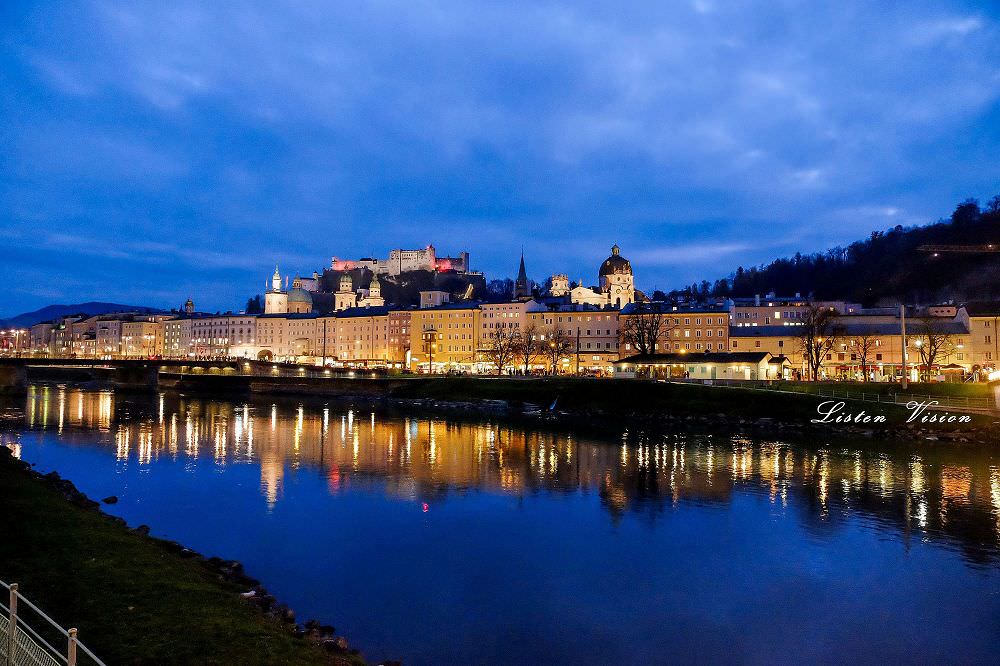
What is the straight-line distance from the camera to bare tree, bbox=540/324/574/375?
314 feet

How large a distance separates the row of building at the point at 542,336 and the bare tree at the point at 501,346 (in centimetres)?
79

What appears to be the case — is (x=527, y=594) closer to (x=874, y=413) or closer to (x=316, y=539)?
(x=316, y=539)

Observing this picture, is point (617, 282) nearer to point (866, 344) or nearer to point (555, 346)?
point (555, 346)

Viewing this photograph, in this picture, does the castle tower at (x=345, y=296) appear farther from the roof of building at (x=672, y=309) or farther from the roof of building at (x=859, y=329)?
the roof of building at (x=859, y=329)

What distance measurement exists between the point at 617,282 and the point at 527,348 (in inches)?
1613

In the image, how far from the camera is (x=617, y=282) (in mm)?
130375

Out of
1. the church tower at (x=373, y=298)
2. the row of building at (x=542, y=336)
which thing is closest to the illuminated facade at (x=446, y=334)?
the row of building at (x=542, y=336)

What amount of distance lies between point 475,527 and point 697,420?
A: 1304 inches

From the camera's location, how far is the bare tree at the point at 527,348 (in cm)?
9612

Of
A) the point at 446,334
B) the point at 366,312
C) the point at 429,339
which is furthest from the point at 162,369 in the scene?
the point at 446,334

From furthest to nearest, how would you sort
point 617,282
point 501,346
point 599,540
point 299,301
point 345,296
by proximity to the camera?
point 299,301
point 345,296
point 617,282
point 501,346
point 599,540

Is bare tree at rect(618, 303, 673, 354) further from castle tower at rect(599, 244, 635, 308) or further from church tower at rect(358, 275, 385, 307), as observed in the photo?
church tower at rect(358, 275, 385, 307)

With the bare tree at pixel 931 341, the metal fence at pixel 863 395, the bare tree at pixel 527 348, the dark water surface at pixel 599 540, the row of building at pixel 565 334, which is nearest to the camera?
the dark water surface at pixel 599 540

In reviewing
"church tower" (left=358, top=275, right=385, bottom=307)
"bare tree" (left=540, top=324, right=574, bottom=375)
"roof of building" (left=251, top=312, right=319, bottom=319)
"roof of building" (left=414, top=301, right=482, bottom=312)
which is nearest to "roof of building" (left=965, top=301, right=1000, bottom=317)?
"bare tree" (left=540, top=324, right=574, bottom=375)
